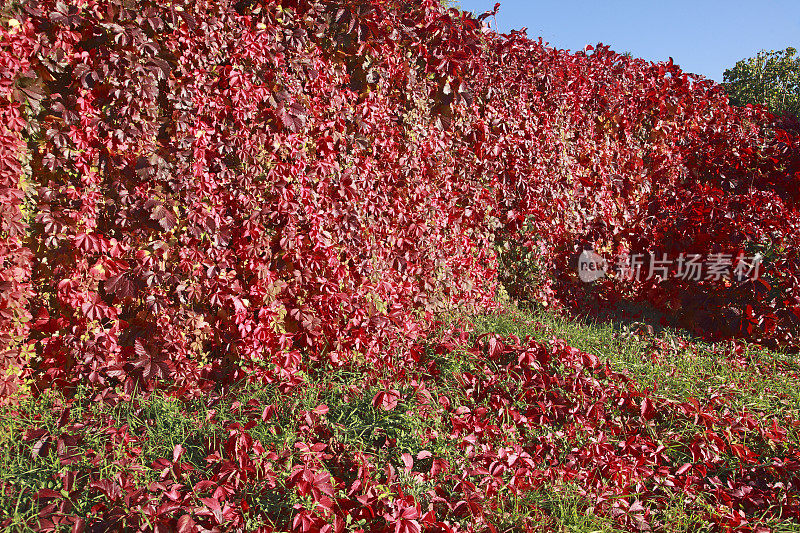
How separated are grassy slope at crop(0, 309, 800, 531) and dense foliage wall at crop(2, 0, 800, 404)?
0.75 feet

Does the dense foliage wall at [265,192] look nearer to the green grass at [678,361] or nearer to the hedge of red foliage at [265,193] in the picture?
the hedge of red foliage at [265,193]

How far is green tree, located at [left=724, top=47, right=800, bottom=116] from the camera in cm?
1341

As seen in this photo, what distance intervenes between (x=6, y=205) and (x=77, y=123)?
1.78 feet

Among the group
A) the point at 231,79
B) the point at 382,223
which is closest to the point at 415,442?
the point at 382,223

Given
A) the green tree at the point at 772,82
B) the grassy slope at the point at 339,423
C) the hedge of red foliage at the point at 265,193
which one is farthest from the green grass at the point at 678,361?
the green tree at the point at 772,82

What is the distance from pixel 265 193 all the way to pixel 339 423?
1.44 m

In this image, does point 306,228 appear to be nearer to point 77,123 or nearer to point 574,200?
point 77,123

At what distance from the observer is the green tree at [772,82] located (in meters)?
13.4

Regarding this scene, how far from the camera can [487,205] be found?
15.3 ft

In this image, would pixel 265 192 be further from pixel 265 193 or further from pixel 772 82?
pixel 772 82

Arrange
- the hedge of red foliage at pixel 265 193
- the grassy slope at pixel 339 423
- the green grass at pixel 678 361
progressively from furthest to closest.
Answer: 1. the green grass at pixel 678 361
2. the hedge of red foliage at pixel 265 193
3. the grassy slope at pixel 339 423

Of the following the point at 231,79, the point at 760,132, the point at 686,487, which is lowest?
the point at 686,487

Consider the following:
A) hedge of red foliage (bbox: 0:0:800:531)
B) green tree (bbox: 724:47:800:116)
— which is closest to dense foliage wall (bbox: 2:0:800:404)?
hedge of red foliage (bbox: 0:0:800:531)

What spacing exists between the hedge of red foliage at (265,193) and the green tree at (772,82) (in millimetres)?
10733
